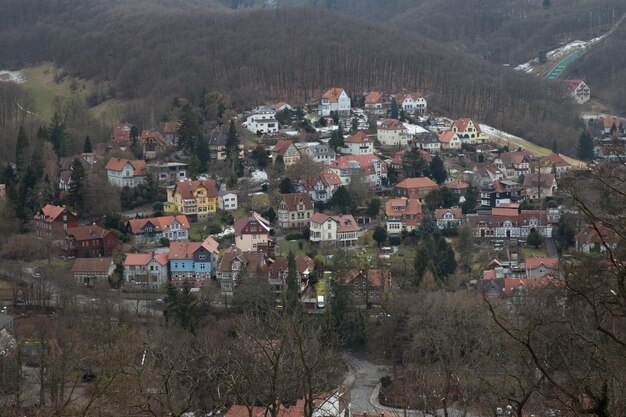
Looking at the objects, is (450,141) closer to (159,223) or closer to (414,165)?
(414,165)

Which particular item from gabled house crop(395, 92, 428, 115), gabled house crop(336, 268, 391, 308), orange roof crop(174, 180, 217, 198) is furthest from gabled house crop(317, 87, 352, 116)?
gabled house crop(336, 268, 391, 308)

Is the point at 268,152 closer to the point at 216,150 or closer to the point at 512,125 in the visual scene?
the point at 216,150

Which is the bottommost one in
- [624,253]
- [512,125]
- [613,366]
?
[512,125]

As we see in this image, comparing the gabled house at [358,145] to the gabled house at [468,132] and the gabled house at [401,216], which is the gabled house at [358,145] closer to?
the gabled house at [468,132]

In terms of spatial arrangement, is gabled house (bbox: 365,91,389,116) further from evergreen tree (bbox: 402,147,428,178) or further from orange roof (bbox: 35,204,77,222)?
orange roof (bbox: 35,204,77,222)

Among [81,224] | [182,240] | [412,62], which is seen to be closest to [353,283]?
[182,240]

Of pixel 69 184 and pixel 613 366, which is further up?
pixel 613 366

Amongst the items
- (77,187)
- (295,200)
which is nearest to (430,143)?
(295,200)
